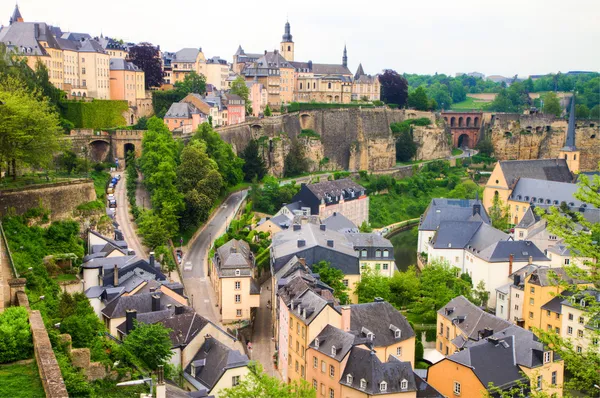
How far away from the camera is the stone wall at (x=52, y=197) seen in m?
30.3

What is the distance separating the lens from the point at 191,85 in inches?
2601

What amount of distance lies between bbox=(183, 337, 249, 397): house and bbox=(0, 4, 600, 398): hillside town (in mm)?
81

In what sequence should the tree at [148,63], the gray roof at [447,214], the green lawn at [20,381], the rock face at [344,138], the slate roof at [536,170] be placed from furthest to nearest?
the rock face at [344,138] → the tree at [148,63] → the slate roof at [536,170] → the gray roof at [447,214] → the green lawn at [20,381]

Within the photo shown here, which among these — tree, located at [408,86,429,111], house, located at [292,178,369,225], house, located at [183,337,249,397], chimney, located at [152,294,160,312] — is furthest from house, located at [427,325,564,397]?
tree, located at [408,86,429,111]

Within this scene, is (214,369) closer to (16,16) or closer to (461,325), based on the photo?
(461,325)

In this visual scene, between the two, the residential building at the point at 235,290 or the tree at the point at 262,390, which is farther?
the residential building at the point at 235,290

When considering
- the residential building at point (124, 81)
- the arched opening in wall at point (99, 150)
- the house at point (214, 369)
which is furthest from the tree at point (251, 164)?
the house at point (214, 369)

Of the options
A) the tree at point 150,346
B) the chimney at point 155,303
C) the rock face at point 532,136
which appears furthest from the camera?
the rock face at point 532,136

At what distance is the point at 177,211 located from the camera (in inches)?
1718

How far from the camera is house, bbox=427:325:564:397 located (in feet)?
81.2

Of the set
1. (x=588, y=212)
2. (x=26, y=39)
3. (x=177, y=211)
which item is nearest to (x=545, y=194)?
(x=588, y=212)

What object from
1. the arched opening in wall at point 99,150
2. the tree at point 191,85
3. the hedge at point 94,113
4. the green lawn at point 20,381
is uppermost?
the tree at point 191,85

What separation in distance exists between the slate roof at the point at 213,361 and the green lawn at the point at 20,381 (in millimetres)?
7622

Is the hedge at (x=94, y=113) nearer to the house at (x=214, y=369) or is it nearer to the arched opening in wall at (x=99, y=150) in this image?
the arched opening in wall at (x=99, y=150)
